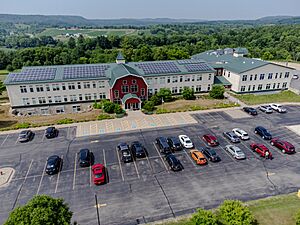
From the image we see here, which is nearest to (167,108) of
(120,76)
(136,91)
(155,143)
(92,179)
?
(136,91)

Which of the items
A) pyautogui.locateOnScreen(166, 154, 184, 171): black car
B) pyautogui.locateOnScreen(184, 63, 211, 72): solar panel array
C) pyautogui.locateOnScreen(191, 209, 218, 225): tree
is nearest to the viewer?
pyautogui.locateOnScreen(191, 209, 218, 225): tree

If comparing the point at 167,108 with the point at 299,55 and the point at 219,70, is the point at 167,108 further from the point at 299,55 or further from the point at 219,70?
the point at 299,55

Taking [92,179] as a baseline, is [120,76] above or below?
above

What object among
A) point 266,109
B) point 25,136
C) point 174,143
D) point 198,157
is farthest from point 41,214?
point 266,109

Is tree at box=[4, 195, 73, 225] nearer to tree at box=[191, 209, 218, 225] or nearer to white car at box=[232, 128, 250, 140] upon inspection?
tree at box=[191, 209, 218, 225]

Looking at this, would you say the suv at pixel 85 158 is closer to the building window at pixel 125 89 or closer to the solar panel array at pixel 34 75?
the building window at pixel 125 89

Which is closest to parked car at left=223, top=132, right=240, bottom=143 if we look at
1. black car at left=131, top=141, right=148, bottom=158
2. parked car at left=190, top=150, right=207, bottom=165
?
parked car at left=190, top=150, right=207, bottom=165
